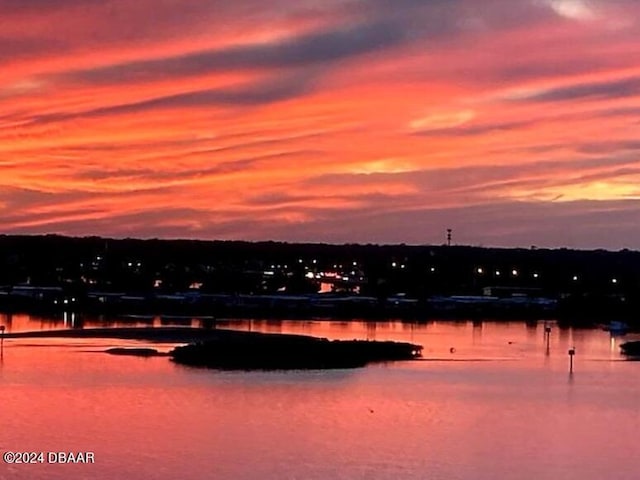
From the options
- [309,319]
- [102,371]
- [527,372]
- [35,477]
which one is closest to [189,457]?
[35,477]

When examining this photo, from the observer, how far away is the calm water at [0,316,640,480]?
35.1m

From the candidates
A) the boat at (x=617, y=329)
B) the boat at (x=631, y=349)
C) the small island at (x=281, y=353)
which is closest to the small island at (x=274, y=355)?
the small island at (x=281, y=353)

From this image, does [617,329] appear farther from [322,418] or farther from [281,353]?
[322,418]

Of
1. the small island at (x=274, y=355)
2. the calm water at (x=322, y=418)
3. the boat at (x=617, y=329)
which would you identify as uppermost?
the boat at (x=617, y=329)

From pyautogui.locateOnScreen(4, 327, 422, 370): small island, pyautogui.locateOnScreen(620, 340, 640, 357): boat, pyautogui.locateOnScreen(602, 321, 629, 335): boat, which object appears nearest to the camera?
pyautogui.locateOnScreen(4, 327, 422, 370): small island

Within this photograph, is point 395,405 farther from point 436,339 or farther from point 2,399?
point 436,339

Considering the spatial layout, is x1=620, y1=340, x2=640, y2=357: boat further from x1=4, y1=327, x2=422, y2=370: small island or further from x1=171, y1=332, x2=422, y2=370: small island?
x1=171, y1=332, x2=422, y2=370: small island

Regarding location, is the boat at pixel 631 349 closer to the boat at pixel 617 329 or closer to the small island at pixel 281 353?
the small island at pixel 281 353

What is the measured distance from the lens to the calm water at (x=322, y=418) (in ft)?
115

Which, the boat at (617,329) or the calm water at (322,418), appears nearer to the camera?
the calm water at (322,418)

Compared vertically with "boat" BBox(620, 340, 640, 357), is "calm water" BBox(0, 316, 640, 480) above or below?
below

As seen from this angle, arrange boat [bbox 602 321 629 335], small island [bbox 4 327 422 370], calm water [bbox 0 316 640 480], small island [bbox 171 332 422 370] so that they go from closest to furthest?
calm water [bbox 0 316 640 480] < small island [bbox 171 332 422 370] < small island [bbox 4 327 422 370] < boat [bbox 602 321 629 335]

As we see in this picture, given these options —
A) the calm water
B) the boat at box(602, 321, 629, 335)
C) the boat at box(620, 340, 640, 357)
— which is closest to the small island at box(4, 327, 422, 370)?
the calm water

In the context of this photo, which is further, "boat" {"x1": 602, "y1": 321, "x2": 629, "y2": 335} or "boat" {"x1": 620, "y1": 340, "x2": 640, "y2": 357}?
"boat" {"x1": 602, "y1": 321, "x2": 629, "y2": 335}
